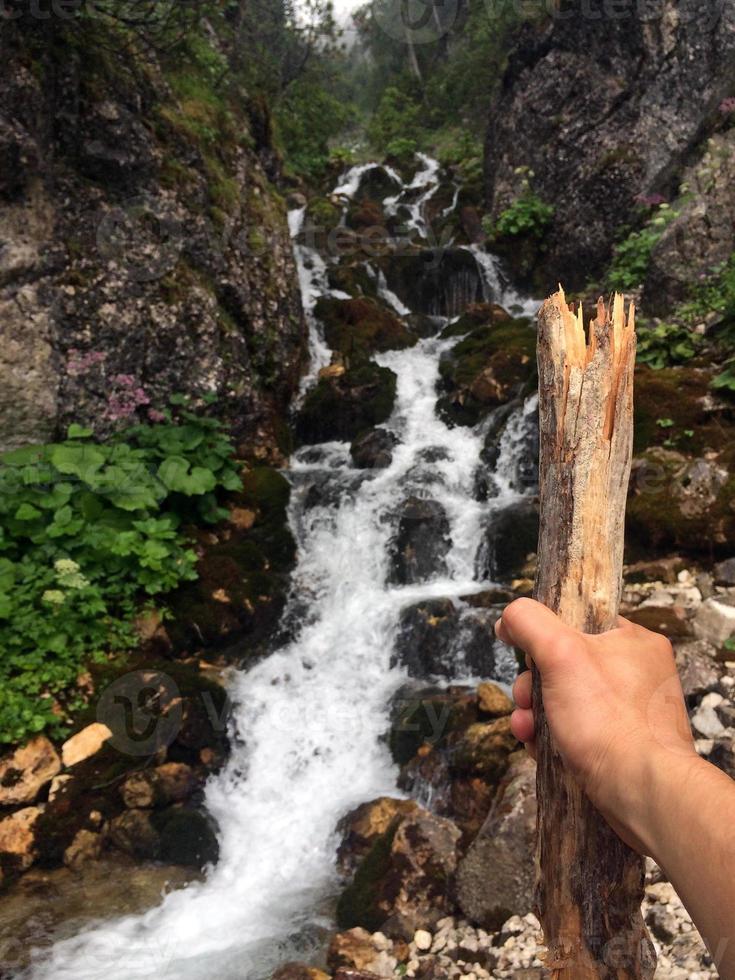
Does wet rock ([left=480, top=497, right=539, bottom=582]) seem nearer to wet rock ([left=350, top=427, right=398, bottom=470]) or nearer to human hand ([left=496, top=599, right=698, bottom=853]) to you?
wet rock ([left=350, top=427, right=398, bottom=470])

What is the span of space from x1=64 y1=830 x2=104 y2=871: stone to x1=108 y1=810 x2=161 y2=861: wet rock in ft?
0.39

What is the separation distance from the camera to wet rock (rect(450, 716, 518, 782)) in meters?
5.24

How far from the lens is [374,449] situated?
10.7m

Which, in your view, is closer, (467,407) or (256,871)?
(256,871)

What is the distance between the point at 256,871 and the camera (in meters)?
5.38

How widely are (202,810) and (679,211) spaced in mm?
13443

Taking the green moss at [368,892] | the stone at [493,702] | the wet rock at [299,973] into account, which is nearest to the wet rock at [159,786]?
the green moss at [368,892]

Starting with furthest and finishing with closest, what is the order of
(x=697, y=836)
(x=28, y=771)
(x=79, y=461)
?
(x=79, y=461)
(x=28, y=771)
(x=697, y=836)

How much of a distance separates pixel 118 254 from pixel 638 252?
10.3 metres

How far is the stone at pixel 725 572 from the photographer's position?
21.1ft

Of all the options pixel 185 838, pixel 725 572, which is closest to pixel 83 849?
pixel 185 838

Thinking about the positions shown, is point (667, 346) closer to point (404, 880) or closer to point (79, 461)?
point (404, 880)

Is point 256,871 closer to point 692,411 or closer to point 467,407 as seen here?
point 692,411

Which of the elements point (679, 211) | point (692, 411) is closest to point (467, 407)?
point (692, 411)
